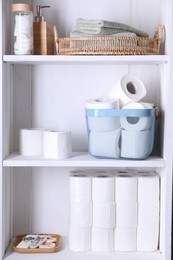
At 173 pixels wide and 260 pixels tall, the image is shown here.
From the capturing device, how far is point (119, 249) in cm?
166

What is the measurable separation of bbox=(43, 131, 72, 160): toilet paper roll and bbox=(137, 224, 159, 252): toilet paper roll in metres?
0.38

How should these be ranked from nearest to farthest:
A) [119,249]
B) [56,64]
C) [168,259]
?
1. [168,259]
2. [119,249]
3. [56,64]

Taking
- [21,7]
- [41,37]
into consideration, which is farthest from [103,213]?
[21,7]

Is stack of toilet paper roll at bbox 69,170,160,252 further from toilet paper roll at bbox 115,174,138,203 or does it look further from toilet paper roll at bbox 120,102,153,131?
toilet paper roll at bbox 120,102,153,131

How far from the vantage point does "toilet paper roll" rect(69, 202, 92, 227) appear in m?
1.62

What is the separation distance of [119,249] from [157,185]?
27 cm

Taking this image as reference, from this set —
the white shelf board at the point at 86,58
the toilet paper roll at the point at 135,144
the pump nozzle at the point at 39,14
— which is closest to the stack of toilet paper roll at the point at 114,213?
the toilet paper roll at the point at 135,144

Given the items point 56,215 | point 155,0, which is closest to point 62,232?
point 56,215

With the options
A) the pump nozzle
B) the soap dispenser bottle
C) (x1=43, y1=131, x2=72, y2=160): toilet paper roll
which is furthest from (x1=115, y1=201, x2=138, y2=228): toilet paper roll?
the pump nozzle

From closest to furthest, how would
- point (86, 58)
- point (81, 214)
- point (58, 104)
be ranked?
point (86, 58) → point (81, 214) → point (58, 104)

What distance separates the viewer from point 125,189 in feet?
5.32

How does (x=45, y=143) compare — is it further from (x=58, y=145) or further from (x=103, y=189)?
(x=103, y=189)

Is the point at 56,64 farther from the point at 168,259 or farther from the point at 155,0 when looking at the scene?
the point at 168,259

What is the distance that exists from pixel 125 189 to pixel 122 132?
21cm
